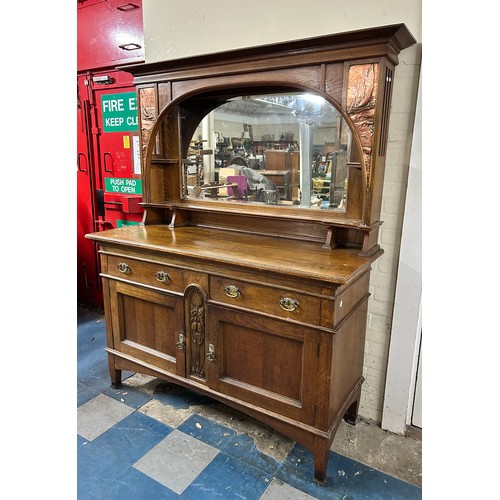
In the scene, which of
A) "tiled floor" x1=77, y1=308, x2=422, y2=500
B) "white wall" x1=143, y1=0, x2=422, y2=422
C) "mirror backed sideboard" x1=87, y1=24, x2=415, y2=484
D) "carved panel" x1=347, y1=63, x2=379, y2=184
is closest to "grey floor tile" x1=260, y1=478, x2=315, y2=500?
"tiled floor" x1=77, y1=308, x2=422, y2=500

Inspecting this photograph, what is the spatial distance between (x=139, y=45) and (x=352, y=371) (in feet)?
8.77

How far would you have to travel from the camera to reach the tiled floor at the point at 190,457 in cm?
176

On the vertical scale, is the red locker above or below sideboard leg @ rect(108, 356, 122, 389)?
above

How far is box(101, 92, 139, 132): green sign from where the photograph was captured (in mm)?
3029

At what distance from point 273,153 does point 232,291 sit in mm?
827

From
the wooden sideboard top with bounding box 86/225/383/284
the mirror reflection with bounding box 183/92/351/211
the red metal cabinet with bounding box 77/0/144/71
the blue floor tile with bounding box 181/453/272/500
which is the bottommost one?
the blue floor tile with bounding box 181/453/272/500

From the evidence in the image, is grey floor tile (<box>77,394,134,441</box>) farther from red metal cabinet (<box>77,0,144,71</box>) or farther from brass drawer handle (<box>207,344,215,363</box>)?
red metal cabinet (<box>77,0,144,71</box>)

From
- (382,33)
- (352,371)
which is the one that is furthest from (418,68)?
(352,371)

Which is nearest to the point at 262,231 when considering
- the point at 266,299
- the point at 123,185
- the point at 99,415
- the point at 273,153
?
the point at 273,153

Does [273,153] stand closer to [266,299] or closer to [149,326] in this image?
[266,299]

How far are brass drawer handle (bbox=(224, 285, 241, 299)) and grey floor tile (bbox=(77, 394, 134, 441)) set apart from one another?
1.07m

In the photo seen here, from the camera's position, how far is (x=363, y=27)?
1.85 m

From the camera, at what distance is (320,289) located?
1606mm

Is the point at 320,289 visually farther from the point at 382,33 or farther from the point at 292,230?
the point at 382,33
